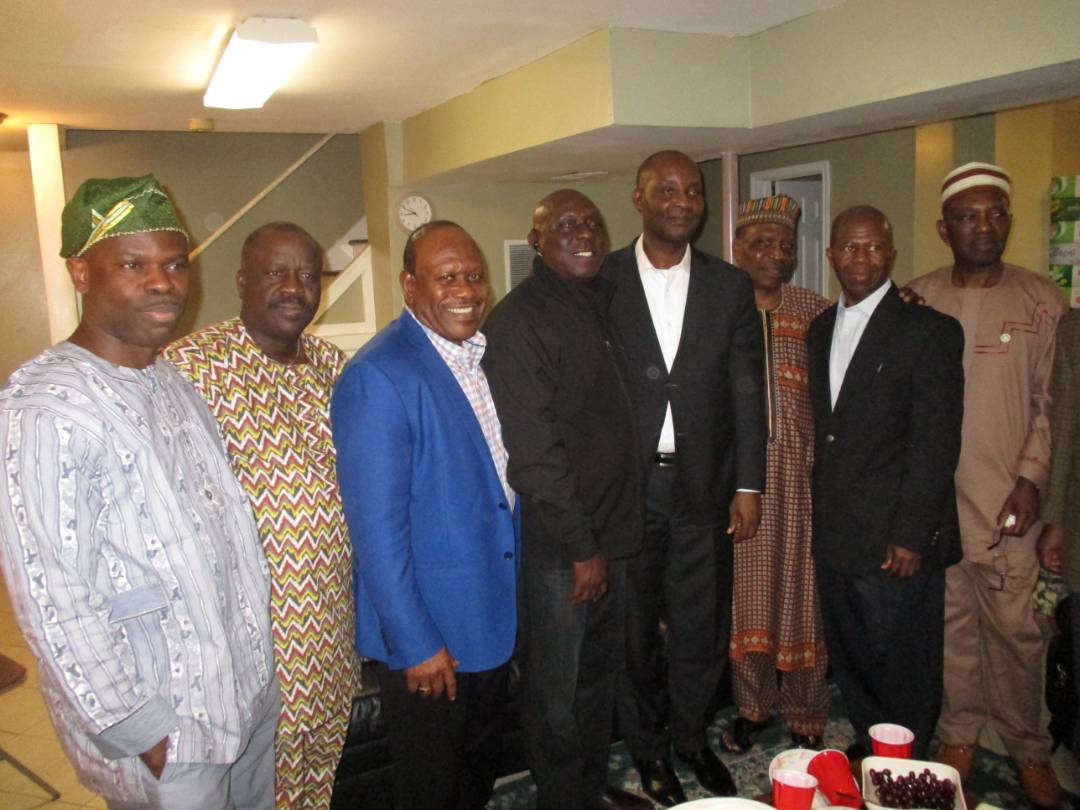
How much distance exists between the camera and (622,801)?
2297mm

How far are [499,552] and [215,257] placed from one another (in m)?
5.59

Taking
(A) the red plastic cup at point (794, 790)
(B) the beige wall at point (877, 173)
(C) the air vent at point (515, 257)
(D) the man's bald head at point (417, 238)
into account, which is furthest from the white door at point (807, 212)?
(A) the red plastic cup at point (794, 790)

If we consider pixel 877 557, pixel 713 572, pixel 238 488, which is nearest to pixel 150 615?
pixel 238 488

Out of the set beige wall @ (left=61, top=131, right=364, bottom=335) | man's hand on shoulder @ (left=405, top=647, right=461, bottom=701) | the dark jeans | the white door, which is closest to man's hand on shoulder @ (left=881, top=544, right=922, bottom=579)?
the dark jeans

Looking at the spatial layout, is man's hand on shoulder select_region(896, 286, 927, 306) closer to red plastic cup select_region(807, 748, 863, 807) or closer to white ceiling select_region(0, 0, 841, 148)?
red plastic cup select_region(807, 748, 863, 807)

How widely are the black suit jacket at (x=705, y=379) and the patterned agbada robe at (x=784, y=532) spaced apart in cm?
19

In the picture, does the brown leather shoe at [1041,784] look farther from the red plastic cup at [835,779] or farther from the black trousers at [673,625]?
the red plastic cup at [835,779]

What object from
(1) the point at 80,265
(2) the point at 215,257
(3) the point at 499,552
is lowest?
(3) the point at 499,552

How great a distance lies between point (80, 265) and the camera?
135 cm

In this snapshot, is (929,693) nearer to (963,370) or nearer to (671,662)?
(671,662)

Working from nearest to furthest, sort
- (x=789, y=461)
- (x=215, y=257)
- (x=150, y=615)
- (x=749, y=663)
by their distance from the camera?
(x=150, y=615), (x=789, y=461), (x=749, y=663), (x=215, y=257)

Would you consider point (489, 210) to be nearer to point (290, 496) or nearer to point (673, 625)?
point (673, 625)

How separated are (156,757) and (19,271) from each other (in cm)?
708

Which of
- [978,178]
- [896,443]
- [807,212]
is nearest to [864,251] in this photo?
[978,178]
